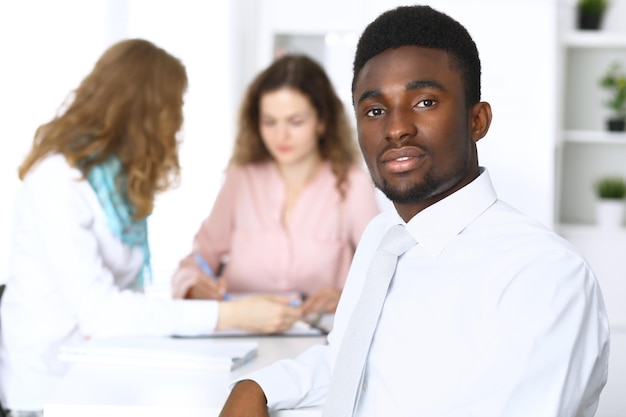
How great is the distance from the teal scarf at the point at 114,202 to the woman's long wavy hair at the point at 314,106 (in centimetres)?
70

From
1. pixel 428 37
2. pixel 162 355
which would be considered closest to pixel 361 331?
pixel 428 37

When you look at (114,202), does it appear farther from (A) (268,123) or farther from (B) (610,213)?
(B) (610,213)

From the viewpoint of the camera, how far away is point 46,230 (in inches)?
75.9

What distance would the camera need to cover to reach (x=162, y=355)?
1.64 m

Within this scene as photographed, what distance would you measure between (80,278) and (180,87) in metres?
0.59

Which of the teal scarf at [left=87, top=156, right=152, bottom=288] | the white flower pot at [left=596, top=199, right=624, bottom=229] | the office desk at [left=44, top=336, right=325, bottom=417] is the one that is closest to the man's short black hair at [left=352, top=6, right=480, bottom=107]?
the office desk at [left=44, top=336, right=325, bottom=417]

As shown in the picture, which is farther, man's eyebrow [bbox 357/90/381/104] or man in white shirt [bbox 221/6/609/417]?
man's eyebrow [bbox 357/90/381/104]

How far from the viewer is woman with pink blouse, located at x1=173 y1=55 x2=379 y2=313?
266 centimetres

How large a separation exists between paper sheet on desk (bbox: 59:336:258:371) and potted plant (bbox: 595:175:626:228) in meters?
2.77

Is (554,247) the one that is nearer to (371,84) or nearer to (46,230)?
(371,84)

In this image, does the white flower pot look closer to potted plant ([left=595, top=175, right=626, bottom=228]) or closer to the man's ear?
potted plant ([left=595, top=175, right=626, bottom=228])

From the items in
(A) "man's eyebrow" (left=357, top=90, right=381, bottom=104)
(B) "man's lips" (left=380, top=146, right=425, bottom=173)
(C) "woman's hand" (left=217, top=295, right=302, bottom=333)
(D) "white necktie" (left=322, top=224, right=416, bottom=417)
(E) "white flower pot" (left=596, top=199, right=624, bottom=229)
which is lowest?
(E) "white flower pot" (left=596, top=199, right=624, bottom=229)

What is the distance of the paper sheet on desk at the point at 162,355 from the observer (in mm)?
1627

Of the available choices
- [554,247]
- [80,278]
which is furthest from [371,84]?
[80,278]
